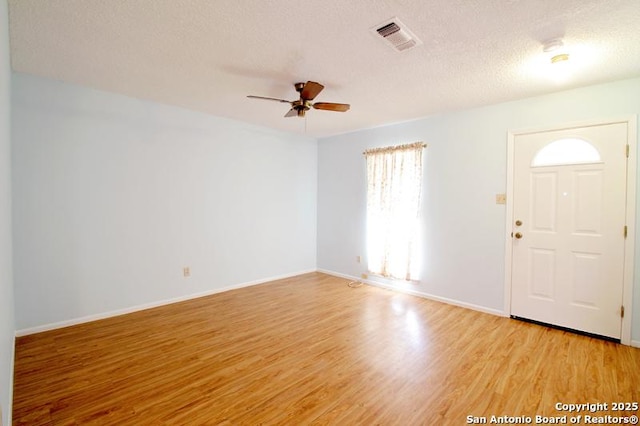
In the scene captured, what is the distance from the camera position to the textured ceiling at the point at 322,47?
1858 mm

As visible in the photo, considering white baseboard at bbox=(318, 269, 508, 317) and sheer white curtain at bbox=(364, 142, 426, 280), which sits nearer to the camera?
white baseboard at bbox=(318, 269, 508, 317)

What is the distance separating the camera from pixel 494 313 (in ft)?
11.6

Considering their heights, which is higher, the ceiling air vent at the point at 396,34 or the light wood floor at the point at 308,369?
the ceiling air vent at the point at 396,34

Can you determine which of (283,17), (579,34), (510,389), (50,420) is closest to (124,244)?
(50,420)

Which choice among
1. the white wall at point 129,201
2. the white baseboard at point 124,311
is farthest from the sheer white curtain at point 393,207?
the white baseboard at point 124,311

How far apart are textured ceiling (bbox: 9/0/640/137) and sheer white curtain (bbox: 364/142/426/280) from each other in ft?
3.59

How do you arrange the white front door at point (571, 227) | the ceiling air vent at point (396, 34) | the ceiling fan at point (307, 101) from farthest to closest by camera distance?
the white front door at point (571, 227), the ceiling fan at point (307, 101), the ceiling air vent at point (396, 34)

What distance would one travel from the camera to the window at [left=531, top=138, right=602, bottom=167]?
2986 mm

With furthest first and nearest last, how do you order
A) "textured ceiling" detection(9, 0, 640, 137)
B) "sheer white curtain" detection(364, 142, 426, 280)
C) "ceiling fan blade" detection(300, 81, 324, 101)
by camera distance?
"sheer white curtain" detection(364, 142, 426, 280) → "ceiling fan blade" detection(300, 81, 324, 101) → "textured ceiling" detection(9, 0, 640, 137)

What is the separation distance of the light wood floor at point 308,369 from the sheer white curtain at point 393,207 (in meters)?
1.04

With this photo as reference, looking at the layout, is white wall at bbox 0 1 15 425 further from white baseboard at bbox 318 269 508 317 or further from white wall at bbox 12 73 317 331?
white baseboard at bbox 318 269 508 317

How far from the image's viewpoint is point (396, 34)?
6.86 ft

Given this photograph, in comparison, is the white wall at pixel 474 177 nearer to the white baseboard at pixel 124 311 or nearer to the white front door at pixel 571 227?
the white front door at pixel 571 227

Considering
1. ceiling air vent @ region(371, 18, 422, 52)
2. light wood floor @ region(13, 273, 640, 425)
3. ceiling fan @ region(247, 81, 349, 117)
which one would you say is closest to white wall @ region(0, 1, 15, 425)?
light wood floor @ region(13, 273, 640, 425)
